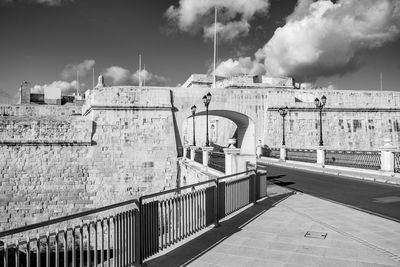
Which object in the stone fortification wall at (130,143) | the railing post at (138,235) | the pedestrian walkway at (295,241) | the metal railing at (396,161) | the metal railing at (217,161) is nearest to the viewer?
the railing post at (138,235)

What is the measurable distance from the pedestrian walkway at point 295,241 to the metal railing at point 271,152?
16.0 meters

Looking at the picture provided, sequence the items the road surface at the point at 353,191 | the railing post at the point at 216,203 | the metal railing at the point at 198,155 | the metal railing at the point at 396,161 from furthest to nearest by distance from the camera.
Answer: the metal railing at the point at 198,155 → the metal railing at the point at 396,161 → the road surface at the point at 353,191 → the railing post at the point at 216,203

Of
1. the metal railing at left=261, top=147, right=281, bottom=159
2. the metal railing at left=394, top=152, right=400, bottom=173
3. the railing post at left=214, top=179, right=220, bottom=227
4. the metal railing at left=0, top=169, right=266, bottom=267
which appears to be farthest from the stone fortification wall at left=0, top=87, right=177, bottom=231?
the railing post at left=214, top=179, right=220, bottom=227

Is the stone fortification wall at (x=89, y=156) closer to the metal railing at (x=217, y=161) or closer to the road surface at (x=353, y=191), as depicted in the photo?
the metal railing at (x=217, y=161)

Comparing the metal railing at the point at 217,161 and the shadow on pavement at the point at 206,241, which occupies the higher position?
the metal railing at the point at 217,161

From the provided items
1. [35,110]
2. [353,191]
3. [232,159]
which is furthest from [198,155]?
[35,110]

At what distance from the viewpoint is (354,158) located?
1573 cm

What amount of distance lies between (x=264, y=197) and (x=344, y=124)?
867 inches

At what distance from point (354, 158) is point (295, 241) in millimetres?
11900

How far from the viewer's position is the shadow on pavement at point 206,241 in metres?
4.76

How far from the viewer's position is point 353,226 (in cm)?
636

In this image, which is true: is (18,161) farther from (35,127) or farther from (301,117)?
(301,117)

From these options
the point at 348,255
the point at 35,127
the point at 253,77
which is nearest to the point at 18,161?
the point at 35,127

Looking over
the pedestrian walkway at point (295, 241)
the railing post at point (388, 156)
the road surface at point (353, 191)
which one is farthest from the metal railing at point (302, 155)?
the pedestrian walkway at point (295, 241)
